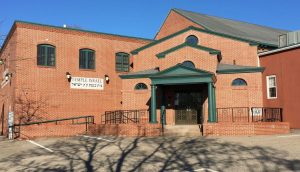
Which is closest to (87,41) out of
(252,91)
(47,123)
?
(47,123)

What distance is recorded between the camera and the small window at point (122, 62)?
90.5 ft

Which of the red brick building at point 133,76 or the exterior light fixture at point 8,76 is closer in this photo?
the red brick building at point 133,76

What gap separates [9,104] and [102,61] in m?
7.26

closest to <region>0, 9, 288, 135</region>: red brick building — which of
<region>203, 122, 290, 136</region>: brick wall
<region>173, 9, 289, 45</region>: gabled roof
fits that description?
<region>203, 122, 290, 136</region>: brick wall

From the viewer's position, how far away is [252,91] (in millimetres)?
21094

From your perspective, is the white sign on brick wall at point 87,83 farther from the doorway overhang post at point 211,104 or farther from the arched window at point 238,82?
the arched window at point 238,82

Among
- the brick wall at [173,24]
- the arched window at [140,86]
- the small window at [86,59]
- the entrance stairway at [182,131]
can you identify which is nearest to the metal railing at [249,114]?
the entrance stairway at [182,131]

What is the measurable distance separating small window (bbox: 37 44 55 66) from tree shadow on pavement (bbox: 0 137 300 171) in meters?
9.42

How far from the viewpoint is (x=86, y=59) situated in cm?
2605

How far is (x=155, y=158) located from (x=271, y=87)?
13.0 meters

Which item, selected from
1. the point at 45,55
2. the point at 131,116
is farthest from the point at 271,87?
the point at 45,55

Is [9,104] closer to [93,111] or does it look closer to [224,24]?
[93,111]

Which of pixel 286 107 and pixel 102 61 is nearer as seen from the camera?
pixel 286 107

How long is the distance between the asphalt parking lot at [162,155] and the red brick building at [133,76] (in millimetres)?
4032
